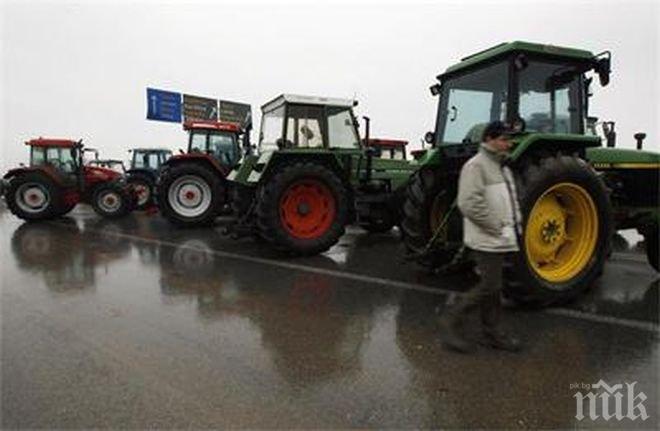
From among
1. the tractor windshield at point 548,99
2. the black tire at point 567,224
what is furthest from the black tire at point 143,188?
the black tire at point 567,224

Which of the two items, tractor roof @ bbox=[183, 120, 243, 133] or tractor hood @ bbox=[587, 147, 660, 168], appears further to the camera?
tractor roof @ bbox=[183, 120, 243, 133]

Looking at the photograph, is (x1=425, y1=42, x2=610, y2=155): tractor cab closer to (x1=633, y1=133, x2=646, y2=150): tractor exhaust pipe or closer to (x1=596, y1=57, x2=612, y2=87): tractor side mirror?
(x1=596, y1=57, x2=612, y2=87): tractor side mirror

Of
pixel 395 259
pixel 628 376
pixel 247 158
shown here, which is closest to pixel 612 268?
pixel 395 259

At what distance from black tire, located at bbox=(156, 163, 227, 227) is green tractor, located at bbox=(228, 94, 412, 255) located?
1.99 meters

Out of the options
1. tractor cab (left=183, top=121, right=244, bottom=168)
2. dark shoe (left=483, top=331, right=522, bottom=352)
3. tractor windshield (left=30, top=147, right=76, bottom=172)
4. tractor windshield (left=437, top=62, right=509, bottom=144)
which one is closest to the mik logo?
dark shoe (left=483, top=331, right=522, bottom=352)

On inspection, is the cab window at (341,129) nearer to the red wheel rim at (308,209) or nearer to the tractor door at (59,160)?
the red wheel rim at (308,209)

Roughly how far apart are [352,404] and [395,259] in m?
4.41

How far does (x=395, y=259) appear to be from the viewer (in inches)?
282

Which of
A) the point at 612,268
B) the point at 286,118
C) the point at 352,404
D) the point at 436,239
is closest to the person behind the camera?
the point at 352,404

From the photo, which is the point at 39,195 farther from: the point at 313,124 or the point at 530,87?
the point at 530,87

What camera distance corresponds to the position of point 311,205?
7574 mm

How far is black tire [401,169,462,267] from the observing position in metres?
5.50

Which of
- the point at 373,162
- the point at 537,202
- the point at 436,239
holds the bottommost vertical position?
the point at 436,239

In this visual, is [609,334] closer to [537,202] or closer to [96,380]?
[537,202]
